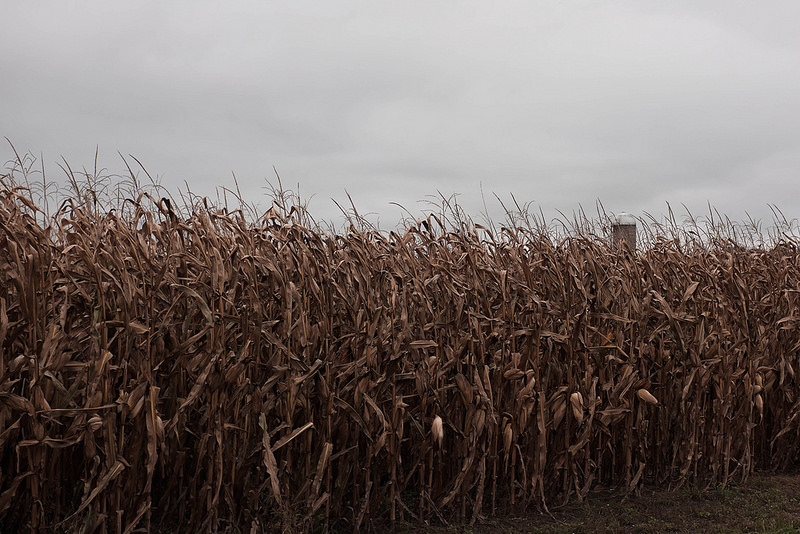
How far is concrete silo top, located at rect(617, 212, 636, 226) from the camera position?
7500 mm

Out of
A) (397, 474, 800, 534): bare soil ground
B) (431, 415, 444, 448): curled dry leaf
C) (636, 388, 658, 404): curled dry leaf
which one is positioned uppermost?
(636, 388, 658, 404): curled dry leaf

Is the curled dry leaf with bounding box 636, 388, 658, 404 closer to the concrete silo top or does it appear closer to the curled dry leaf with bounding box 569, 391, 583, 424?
the curled dry leaf with bounding box 569, 391, 583, 424

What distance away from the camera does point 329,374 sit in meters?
4.12

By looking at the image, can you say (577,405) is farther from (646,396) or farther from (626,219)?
(626,219)

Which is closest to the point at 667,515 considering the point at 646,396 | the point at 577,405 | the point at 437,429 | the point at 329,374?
the point at 646,396

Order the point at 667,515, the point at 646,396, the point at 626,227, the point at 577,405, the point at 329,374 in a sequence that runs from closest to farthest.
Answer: the point at 329,374 → the point at 577,405 → the point at 646,396 → the point at 667,515 → the point at 626,227

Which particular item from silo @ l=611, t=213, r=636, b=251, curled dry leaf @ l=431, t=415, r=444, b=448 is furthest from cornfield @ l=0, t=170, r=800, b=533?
silo @ l=611, t=213, r=636, b=251

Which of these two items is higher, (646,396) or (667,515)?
(646,396)

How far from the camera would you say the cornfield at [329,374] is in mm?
3721

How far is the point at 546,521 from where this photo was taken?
4.81 m

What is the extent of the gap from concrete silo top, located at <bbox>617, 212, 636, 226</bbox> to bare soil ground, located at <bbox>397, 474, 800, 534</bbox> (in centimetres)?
280

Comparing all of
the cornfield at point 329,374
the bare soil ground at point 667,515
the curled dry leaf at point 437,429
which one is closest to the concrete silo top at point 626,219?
the cornfield at point 329,374

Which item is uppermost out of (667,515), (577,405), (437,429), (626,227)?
(626,227)

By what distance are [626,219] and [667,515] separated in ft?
11.0
